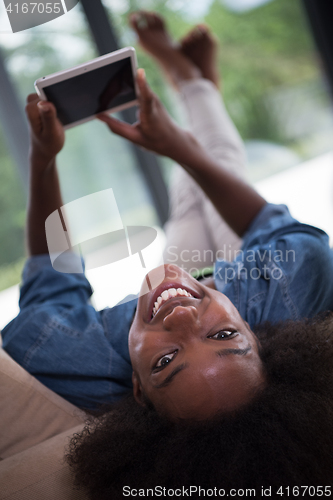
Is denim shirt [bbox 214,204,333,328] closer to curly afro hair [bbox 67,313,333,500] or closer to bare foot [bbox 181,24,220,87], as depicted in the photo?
curly afro hair [bbox 67,313,333,500]

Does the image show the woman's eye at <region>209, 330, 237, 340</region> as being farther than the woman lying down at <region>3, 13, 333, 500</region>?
Yes

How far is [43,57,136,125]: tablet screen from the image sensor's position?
0.73 metres

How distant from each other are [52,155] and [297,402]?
2.06ft

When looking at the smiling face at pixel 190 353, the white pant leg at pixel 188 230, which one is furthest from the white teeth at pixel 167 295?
the white pant leg at pixel 188 230

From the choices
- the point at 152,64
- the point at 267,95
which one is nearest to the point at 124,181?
the point at 152,64

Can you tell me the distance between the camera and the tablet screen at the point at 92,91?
2.41 ft

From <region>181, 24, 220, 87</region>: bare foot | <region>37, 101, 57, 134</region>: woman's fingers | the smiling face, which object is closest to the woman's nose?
the smiling face

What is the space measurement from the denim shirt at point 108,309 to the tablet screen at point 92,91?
13.6 inches

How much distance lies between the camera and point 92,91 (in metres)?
0.79

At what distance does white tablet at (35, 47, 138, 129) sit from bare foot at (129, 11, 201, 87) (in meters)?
0.96

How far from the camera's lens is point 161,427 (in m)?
0.70

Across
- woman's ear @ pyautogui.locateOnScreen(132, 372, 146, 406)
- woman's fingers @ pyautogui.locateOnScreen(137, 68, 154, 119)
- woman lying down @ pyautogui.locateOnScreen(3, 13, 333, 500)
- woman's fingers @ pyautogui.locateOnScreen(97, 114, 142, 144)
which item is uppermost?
woman's fingers @ pyautogui.locateOnScreen(137, 68, 154, 119)

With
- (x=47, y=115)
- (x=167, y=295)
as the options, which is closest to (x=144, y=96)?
(x=47, y=115)

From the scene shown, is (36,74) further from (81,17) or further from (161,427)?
(161,427)
